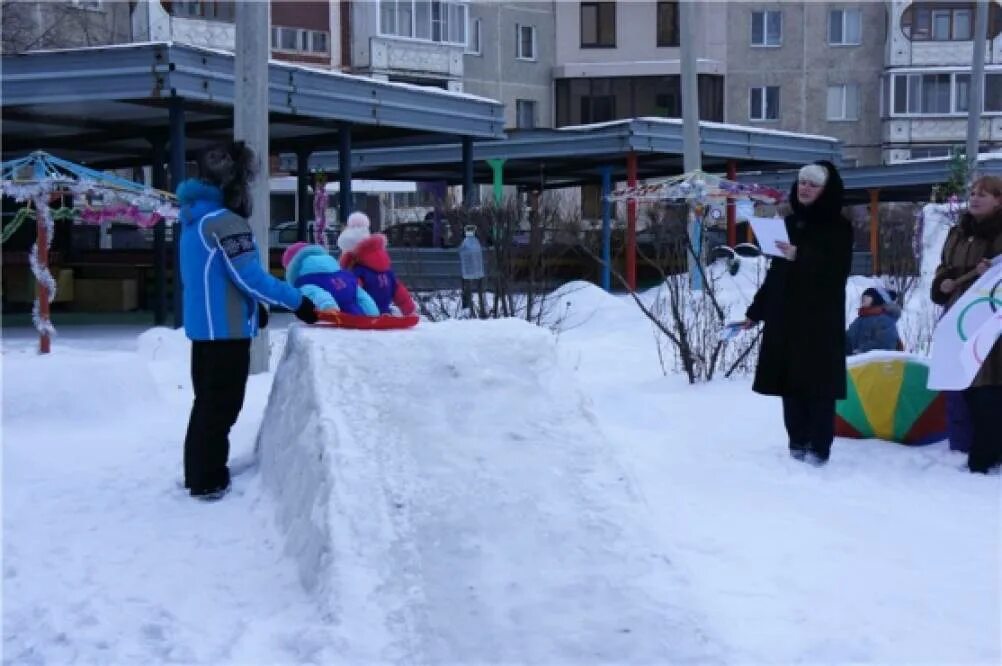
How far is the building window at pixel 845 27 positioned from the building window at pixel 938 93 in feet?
6.94

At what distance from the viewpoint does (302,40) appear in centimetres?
4009

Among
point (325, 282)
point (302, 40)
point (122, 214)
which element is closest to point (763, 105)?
point (302, 40)

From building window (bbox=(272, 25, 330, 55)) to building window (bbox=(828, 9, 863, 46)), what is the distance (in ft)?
60.3

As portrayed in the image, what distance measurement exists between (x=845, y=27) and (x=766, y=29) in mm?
2845

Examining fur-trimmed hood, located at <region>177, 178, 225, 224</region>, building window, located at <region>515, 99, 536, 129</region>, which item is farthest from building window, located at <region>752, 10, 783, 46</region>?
fur-trimmed hood, located at <region>177, 178, 225, 224</region>

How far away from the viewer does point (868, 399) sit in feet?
22.6

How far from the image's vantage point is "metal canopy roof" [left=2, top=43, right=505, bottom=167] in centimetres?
1313

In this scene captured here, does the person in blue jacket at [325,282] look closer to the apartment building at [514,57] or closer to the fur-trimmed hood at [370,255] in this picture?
the fur-trimmed hood at [370,255]

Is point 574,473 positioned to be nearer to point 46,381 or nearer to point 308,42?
point 46,381

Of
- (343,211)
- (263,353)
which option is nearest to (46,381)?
(263,353)

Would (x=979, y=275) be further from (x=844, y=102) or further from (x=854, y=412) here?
(x=844, y=102)

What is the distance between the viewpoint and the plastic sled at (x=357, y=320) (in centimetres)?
582

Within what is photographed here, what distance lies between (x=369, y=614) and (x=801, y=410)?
10.9 feet

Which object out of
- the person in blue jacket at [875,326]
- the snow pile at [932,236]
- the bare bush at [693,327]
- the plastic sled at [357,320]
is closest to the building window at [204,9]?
the snow pile at [932,236]
